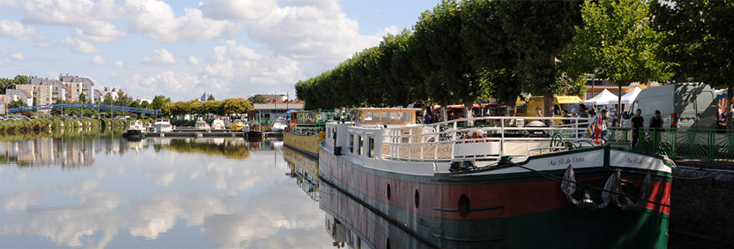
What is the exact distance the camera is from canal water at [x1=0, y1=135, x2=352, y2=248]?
2083 cm

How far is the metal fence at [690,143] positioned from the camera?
58.7 ft

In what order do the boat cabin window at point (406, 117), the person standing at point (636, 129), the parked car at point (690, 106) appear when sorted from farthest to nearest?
the boat cabin window at point (406, 117), the parked car at point (690, 106), the person standing at point (636, 129)

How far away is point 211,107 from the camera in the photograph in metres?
159

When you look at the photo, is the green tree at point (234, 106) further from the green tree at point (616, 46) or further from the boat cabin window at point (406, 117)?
the green tree at point (616, 46)

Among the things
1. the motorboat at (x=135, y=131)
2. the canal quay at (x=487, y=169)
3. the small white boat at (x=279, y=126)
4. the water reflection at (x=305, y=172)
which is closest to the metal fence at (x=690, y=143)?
the canal quay at (x=487, y=169)

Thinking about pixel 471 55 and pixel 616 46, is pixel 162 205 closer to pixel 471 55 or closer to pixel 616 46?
pixel 471 55

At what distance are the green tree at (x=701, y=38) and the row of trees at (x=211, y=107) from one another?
137 m

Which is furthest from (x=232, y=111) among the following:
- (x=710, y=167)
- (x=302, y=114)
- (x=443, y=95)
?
(x=710, y=167)

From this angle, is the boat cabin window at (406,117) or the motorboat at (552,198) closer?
the motorboat at (552,198)

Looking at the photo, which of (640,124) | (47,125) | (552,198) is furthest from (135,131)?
(552,198)

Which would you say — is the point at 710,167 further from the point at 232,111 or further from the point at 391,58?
the point at 232,111

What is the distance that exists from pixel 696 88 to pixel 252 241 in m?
17.9

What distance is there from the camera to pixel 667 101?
2542 cm

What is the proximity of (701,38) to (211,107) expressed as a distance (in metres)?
148
